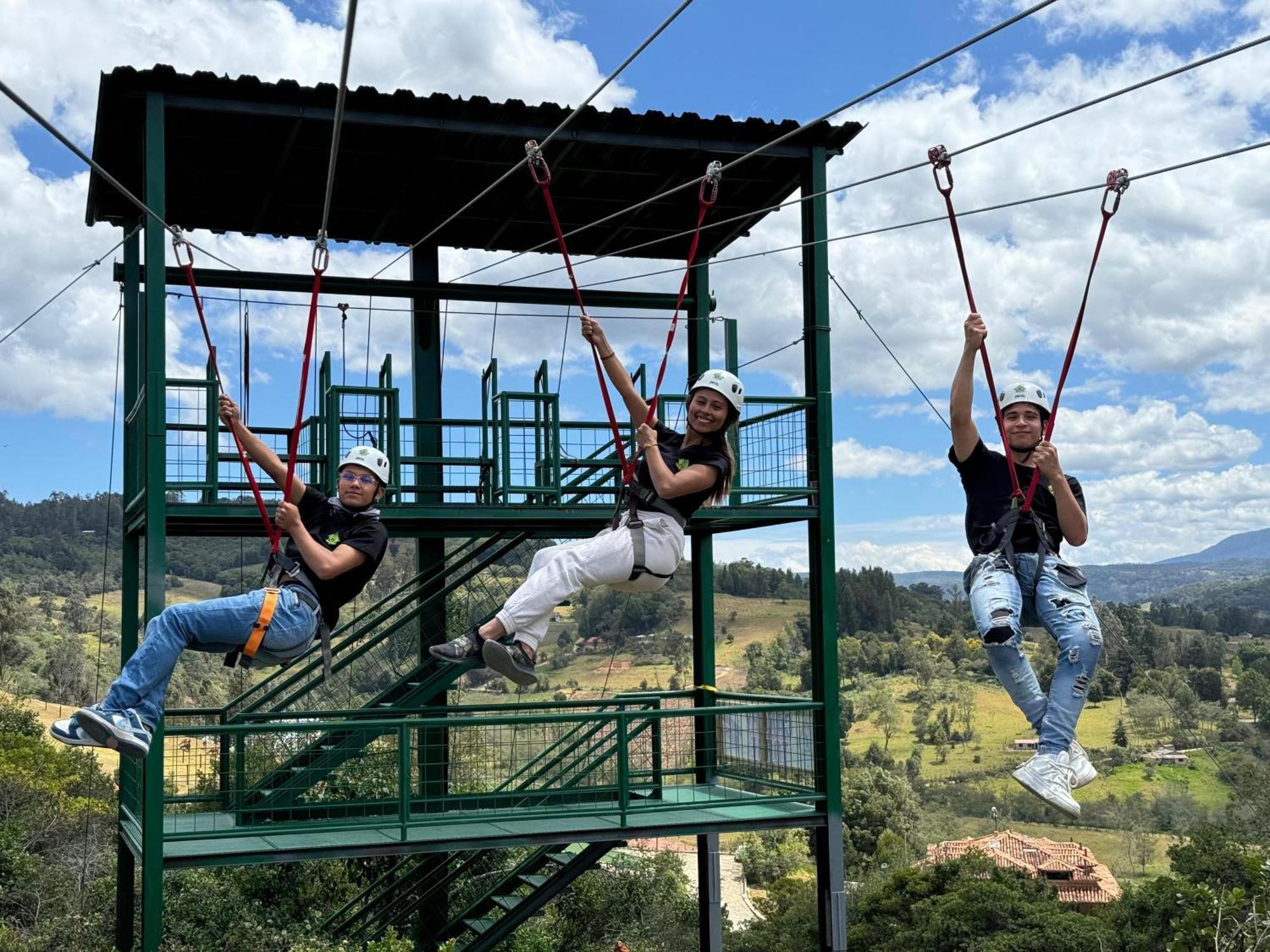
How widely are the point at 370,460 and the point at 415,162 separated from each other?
4.87 meters

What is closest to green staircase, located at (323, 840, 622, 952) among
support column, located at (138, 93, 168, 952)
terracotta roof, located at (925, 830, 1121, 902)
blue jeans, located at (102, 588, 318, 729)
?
support column, located at (138, 93, 168, 952)

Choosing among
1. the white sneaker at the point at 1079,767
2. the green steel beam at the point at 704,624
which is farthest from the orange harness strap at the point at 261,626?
the green steel beam at the point at 704,624

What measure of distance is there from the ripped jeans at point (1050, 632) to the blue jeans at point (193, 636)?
4.00m

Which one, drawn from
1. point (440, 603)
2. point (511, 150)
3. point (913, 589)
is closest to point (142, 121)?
point (511, 150)

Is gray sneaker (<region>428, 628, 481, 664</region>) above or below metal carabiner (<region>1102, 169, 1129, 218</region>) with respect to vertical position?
below

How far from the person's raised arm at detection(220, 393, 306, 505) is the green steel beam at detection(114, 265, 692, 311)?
4595 millimetres

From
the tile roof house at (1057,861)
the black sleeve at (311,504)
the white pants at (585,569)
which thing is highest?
the black sleeve at (311,504)

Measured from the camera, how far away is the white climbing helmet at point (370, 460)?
9594mm

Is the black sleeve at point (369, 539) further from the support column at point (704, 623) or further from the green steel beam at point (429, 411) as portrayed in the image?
the support column at point (704, 623)

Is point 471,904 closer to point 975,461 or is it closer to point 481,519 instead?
point 481,519

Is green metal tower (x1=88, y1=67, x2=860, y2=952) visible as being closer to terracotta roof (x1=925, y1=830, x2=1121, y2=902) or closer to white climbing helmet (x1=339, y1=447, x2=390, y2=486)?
white climbing helmet (x1=339, y1=447, x2=390, y2=486)

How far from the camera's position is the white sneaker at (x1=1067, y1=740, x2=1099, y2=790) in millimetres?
7363

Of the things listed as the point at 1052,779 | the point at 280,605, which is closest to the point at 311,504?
the point at 280,605

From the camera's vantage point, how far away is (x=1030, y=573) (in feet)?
26.1
